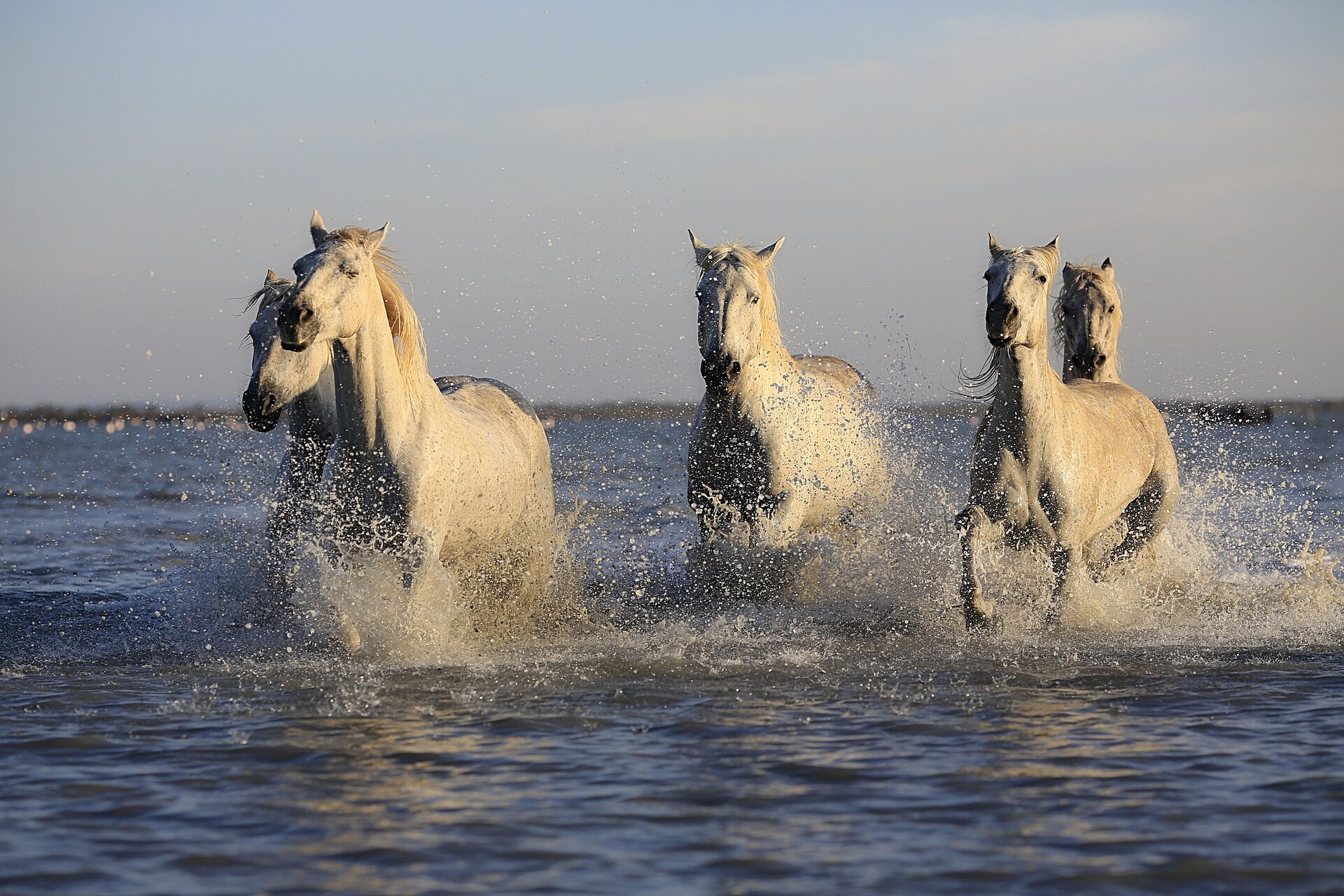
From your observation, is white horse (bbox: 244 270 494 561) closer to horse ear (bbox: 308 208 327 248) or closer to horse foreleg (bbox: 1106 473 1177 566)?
horse ear (bbox: 308 208 327 248)

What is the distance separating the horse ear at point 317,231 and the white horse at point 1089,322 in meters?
5.03

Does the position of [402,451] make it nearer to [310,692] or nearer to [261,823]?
[310,692]

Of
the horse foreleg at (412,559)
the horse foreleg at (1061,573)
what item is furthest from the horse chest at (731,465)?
the horse foreleg at (412,559)

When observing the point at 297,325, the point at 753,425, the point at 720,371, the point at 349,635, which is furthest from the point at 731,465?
the point at 297,325

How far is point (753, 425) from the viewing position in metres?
8.18

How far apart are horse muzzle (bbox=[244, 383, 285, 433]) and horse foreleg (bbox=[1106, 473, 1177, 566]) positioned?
17.5 ft

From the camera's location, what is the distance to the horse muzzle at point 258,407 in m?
6.96

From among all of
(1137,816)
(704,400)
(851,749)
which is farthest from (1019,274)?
(1137,816)

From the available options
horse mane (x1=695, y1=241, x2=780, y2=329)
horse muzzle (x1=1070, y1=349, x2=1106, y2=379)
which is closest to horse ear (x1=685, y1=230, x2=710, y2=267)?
horse mane (x1=695, y1=241, x2=780, y2=329)

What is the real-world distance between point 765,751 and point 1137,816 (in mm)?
1386

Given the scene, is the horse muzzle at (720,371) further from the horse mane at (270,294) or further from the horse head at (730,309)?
the horse mane at (270,294)

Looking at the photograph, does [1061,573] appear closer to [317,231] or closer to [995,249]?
[995,249]

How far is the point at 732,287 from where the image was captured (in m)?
7.70

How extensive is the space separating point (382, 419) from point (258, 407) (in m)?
0.80
